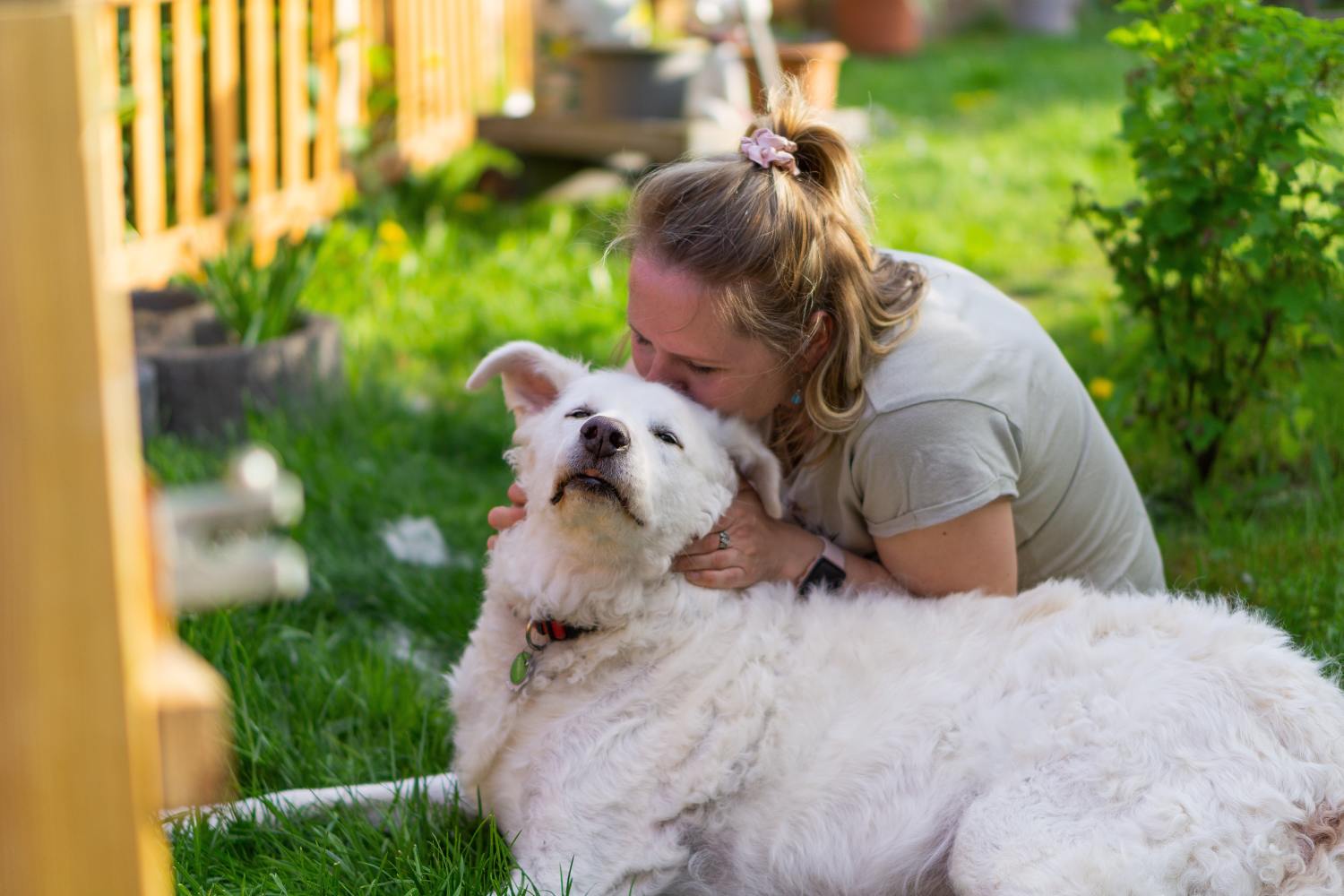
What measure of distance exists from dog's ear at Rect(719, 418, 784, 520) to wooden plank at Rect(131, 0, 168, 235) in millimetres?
3737

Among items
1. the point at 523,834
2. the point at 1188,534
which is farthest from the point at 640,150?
the point at 523,834

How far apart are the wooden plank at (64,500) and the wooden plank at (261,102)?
18.0 ft

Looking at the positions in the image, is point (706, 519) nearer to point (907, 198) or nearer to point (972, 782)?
point (972, 782)

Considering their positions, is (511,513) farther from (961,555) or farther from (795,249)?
(961,555)

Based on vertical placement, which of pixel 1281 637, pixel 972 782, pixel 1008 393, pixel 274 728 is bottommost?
pixel 274 728

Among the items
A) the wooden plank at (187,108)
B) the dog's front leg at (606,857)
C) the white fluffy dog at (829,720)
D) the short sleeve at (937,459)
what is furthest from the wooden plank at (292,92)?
the dog's front leg at (606,857)

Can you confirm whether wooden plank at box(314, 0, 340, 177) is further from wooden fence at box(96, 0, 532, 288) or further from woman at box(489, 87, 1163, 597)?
woman at box(489, 87, 1163, 597)

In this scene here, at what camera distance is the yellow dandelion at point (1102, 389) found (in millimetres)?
4590

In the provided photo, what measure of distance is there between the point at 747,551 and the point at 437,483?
6.49 feet

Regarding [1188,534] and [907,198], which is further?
[907,198]

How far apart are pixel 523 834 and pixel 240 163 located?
4.74m

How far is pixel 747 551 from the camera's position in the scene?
280 centimetres

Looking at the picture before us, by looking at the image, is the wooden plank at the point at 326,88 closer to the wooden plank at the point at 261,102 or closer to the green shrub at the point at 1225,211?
the wooden plank at the point at 261,102

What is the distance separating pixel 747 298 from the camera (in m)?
2.77
